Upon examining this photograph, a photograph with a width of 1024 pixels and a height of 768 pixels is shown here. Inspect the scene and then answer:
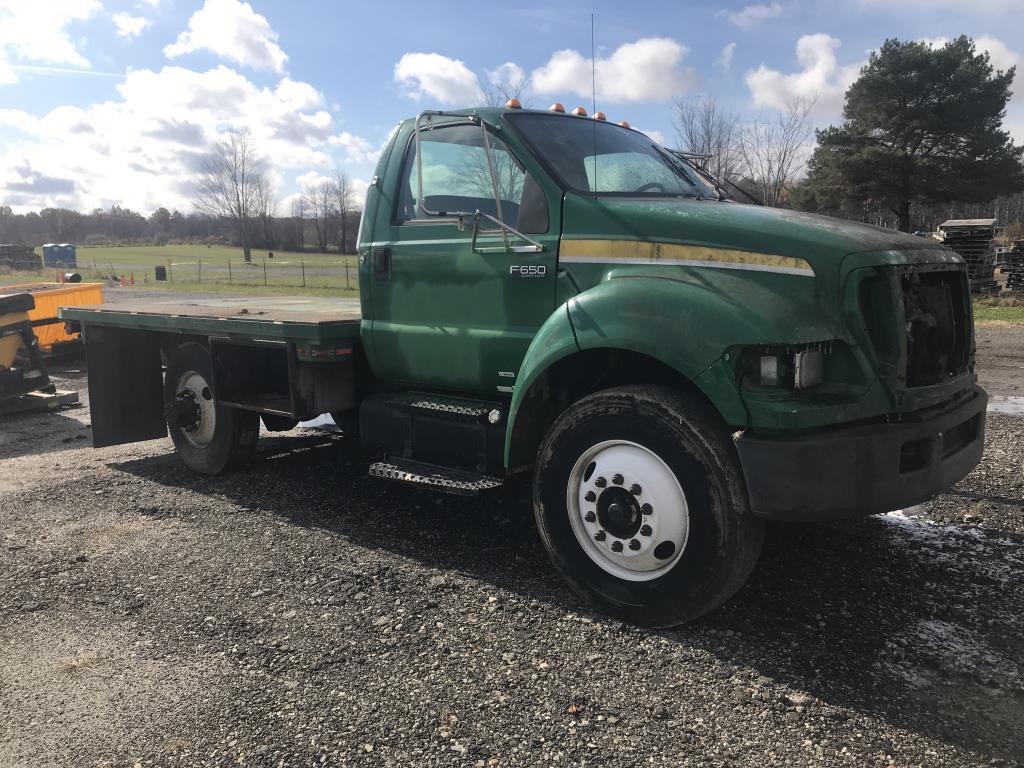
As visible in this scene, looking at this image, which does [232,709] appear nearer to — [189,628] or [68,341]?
[189,628]

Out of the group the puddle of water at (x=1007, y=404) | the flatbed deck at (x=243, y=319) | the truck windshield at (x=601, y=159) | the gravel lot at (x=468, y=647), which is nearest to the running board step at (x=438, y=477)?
the gravel lot at (x=468, y=647)

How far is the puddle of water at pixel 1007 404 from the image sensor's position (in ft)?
23.6

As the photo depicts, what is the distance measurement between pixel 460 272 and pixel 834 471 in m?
2.22

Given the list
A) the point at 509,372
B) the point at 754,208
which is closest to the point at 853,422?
the point at 754,208

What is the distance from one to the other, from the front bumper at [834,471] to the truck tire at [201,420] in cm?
407

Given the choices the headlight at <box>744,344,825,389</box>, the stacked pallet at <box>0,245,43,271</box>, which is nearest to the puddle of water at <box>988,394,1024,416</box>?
the headlight at <box>744,344,825,389</box>

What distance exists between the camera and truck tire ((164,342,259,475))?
230 inches

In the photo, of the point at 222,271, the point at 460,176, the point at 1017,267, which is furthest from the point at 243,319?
the point at 222,271

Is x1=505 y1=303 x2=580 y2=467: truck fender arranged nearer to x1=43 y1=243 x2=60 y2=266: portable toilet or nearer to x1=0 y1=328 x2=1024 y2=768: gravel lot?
x1=0 y1=328 x2=1024 y2=768: gravel lot

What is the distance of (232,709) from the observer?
2.85 m

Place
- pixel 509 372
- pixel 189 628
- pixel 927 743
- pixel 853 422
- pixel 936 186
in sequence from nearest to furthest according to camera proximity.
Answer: pixel 927 743 < pixel 853 422 < pixel 189 628 < pixel 509 372 < pixel 936 186

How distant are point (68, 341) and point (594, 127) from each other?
9.91 meters

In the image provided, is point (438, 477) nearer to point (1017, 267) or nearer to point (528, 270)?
point (528, 270)

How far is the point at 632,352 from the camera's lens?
11.8 feet
